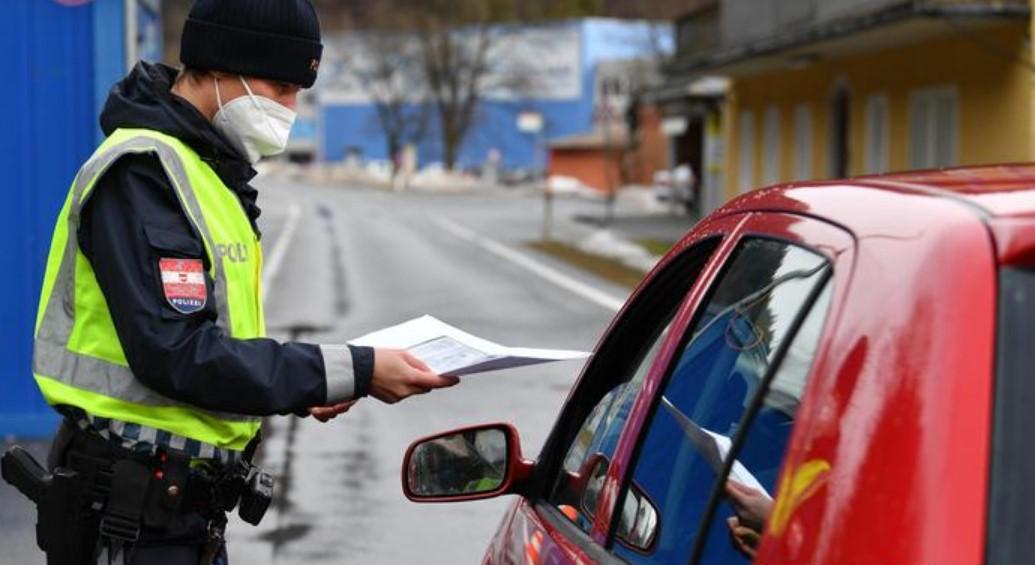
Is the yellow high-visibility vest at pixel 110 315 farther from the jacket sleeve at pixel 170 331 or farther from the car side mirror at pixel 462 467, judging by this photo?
the car side mirror at pixel 462 467

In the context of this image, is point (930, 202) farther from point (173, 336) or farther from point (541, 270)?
point (541, 270)

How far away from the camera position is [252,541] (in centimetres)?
740

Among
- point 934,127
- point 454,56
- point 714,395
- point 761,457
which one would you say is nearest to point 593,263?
point 934,127

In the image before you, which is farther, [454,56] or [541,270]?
[454,56]

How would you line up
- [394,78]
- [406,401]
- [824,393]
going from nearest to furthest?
1. [824,393]
2. [406,401]
3. [394,78]

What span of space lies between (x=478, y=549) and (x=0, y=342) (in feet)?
11.6

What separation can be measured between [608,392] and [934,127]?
22781 mm

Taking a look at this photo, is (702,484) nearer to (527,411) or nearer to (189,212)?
(189,212)

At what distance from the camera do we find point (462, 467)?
134 inches

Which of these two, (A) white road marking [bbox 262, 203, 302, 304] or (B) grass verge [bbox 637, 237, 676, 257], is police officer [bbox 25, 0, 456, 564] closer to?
(A) white road marking [bbox 262, 203, 302, 304]

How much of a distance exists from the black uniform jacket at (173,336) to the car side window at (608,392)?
0.43 m

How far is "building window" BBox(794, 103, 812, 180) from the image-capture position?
31875 millimetres

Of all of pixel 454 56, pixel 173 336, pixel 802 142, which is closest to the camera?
pixel 173 336

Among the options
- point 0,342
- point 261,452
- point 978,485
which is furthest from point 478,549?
point 978,485
